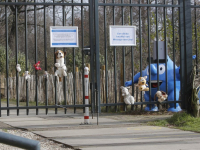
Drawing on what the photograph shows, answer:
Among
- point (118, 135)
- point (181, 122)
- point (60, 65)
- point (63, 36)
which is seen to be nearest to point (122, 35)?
point (63, 36)

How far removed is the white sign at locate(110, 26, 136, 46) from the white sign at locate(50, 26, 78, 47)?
862 mm

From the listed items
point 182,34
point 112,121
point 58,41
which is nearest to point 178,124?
point 112,121

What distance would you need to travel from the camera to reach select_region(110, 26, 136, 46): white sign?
7648mm

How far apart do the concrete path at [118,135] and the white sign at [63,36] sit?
1.72 meters

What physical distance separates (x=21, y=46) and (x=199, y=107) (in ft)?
79.1

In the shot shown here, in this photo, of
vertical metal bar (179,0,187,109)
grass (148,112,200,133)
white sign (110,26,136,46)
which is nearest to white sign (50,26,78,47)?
white sign (110,26,136,46)

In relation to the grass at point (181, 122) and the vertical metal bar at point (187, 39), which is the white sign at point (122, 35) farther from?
the grass at point (181, 122)

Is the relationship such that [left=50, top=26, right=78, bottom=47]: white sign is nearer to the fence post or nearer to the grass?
the grass

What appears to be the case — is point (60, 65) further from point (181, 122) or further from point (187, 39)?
point (187, 39)

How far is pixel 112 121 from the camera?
25.2 feet

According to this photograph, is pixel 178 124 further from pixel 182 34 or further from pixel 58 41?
pixel 58 41

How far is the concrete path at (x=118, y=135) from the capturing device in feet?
15.9

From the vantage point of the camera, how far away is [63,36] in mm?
7340

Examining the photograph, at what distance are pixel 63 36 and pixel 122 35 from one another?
133cm
